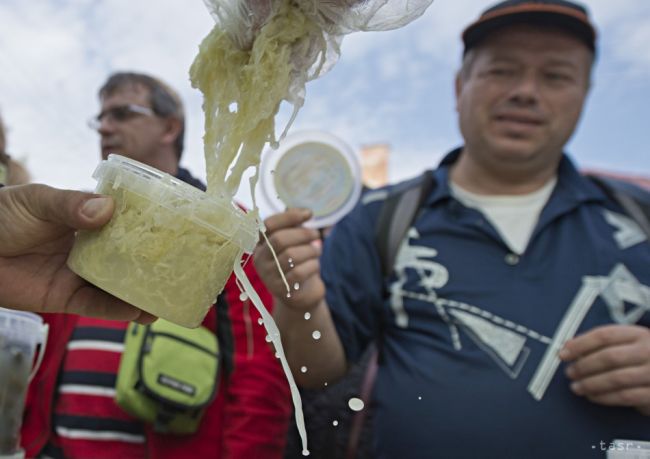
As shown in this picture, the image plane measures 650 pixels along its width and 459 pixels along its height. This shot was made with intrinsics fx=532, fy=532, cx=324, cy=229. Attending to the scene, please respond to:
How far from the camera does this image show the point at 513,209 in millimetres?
1664

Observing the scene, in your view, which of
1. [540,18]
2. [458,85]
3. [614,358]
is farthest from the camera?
[458,85]

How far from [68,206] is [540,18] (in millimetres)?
1451

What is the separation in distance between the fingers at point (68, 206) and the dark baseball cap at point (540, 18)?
4.42ft

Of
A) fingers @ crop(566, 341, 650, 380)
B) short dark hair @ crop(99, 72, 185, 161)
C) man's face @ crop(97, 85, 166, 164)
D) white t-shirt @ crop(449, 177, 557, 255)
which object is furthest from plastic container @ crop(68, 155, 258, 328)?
short dark hair @ crop(99, 72, 185, 161)

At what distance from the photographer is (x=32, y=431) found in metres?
1.60

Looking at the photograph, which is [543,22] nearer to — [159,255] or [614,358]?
[614,358]

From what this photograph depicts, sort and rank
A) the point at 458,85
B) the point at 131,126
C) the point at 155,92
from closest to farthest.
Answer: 1. the point at 458,85
2. the point at 131,126
3. the point at 155,92

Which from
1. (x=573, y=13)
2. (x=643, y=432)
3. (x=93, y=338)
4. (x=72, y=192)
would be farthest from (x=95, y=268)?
(x=573, y=13)

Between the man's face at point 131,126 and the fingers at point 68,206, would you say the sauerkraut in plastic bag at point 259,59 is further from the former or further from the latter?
the man's face at point 131,126

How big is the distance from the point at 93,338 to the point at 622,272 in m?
1.54

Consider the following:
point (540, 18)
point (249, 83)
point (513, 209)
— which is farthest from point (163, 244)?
point (540, 18)

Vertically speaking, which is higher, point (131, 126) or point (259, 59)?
point (131, 126)

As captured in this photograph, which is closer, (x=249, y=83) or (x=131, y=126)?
(x=249, y=83)

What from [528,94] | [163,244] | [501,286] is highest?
[528,94]
